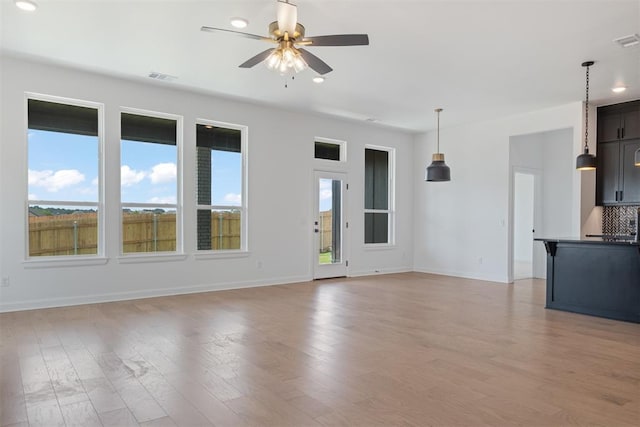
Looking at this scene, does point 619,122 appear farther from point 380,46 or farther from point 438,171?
point 380,46

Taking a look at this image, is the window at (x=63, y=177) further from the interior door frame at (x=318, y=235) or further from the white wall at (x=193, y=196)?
the interior door frame at (x=318, y=235)

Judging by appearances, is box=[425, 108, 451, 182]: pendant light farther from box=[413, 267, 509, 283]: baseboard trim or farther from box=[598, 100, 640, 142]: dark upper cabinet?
box=[598, 100, 640, 142]: dark upper cabinet

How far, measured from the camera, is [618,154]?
6.74 m

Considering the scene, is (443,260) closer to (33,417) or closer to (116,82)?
(116,82)

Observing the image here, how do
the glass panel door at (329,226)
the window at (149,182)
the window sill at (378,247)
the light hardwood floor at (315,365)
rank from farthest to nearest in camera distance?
the window sill at (378,247) < the glass panel door at (329,226) < the window at (149,182) < the light hardwood floor at (315,365)

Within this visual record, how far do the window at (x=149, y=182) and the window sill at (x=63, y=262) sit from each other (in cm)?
39

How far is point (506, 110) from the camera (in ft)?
23.9

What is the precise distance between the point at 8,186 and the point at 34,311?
5.01ft

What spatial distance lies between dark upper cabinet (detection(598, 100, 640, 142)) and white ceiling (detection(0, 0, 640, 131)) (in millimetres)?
323

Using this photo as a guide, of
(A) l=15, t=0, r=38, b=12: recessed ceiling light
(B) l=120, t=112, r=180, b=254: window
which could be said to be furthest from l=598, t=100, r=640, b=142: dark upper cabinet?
(A) l=15, t=0, r=38, b=12: recessed ceiling light

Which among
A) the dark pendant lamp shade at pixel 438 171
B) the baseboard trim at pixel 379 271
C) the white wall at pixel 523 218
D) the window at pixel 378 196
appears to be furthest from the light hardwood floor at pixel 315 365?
the white wall at pixel 523 218

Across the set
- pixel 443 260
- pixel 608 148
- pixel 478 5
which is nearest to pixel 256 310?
pixel 478 5

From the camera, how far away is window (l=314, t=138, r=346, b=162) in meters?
8.08

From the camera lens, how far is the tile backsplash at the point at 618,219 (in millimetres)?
6887
